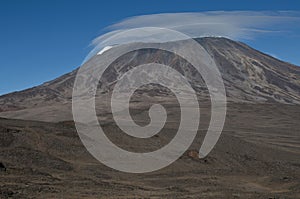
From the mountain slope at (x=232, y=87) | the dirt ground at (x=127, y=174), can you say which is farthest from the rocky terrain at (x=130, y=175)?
the mountain slope at (x=232, y=87)

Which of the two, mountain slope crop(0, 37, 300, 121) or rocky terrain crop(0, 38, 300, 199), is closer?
rocky terrain crop(0, 38, 300, 199)

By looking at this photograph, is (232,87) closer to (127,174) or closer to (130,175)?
(127,174)

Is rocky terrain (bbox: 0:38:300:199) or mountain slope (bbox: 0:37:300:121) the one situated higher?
mountain slope (bbox: 0:37:300:121)

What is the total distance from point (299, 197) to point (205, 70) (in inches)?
6364

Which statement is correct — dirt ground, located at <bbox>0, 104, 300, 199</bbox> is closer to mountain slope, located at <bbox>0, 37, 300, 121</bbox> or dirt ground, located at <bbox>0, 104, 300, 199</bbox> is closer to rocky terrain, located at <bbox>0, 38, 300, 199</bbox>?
rocky terrain, located at <bbox>0, 38, 300, 199</bbox>

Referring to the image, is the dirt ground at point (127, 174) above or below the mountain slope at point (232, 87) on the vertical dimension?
below

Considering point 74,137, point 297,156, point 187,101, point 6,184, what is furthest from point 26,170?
point 187,101

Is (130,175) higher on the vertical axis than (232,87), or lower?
lower

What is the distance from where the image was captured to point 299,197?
81.6 ft

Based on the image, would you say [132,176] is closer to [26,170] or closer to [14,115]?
[26,170]

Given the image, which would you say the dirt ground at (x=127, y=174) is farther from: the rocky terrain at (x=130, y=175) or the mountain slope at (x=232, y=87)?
the mountain slope at (x=232, y=87)

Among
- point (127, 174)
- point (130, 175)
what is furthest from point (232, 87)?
point (130, 175)

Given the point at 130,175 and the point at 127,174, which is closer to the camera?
the point at 130,175

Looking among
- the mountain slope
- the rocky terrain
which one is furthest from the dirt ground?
the mountain slope
